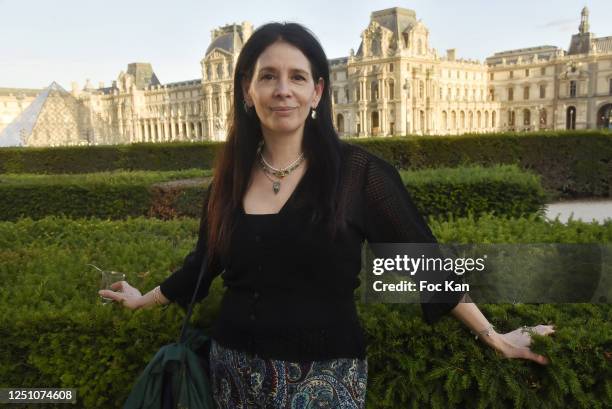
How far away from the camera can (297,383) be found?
1.90m

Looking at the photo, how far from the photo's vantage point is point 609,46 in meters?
66.4

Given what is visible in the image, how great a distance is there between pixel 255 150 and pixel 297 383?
92 centimetres

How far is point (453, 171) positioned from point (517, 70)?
242 feet

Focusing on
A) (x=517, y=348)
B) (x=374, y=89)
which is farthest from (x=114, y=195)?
(x=374, y=89)

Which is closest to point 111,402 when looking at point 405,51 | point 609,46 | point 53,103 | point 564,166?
point 564,166

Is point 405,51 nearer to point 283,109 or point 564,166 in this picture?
point 564,166

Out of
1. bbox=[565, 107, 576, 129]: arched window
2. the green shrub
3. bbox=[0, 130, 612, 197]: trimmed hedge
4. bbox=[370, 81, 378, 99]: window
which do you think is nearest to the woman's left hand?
bbox=[0, 130, 612, 197]: trimmed hedge

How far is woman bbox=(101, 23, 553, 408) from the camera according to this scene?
6.23 feet

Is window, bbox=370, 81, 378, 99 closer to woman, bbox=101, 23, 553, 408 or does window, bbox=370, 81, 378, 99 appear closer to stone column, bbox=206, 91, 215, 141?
stone column, bbox=206, 91, 215, 141

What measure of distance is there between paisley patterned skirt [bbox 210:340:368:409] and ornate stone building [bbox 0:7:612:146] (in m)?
47.8

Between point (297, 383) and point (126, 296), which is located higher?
point (126, 296)

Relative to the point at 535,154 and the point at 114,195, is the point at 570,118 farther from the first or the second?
the point at 114,195

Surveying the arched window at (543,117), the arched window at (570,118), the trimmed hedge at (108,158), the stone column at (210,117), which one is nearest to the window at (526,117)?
the arched window at (543,117)

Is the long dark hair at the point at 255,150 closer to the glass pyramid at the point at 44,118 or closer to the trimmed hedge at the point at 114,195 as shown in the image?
the trimmed hedge at the point at 114,195
